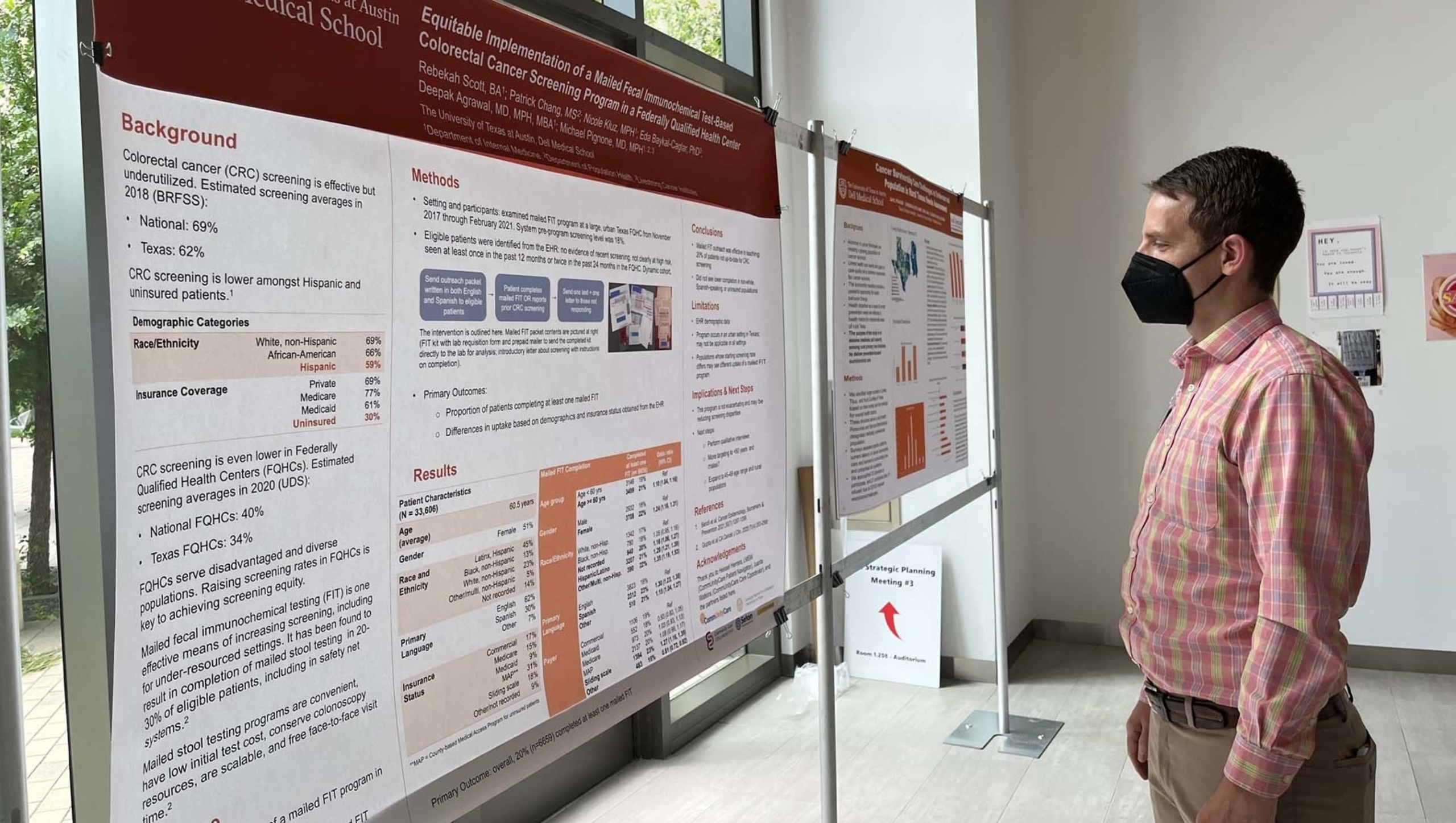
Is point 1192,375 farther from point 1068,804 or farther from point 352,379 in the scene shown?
point 1068,804

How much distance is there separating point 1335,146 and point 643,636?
3745 millimetres

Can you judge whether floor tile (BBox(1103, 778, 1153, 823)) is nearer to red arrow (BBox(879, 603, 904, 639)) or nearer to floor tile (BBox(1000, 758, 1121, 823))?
floor tile (BBox(1000, 758, 1121, 823))

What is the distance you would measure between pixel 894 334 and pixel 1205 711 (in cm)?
126

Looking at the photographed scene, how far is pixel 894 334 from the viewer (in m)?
2.53

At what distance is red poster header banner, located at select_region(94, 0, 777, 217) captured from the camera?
0.90 meters

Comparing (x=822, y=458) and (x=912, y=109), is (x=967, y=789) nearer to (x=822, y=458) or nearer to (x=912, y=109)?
(x=822, y=458)

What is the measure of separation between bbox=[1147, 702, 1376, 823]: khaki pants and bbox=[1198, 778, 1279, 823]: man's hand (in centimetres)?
13

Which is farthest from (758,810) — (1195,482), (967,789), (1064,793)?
(1195,482)

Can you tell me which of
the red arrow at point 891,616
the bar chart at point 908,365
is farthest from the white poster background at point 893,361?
the red arrow at point 891,616

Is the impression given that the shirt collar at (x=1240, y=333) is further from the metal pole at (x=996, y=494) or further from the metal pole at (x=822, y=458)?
the metal pole at (x=996, y=494)

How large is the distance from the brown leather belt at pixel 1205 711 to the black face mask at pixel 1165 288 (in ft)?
1.92

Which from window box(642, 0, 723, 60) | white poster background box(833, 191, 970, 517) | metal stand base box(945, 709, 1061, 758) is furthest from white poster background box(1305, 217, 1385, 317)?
window box(642, 0, 723, 60)

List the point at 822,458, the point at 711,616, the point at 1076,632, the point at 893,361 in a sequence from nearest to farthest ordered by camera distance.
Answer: the point at 711,616
the point at 822,458
the point at 893,361
the point at 1076,632

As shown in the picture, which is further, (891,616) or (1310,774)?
(891,616)
